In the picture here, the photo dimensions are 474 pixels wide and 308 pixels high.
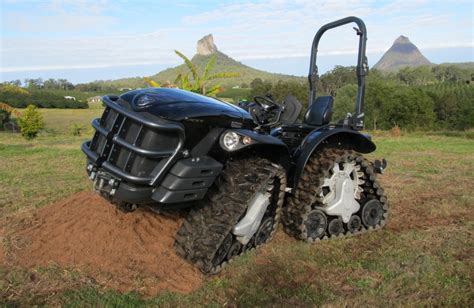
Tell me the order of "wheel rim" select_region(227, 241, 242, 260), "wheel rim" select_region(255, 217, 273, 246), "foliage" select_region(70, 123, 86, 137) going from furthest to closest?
"foliage" select_region(70, 123, 86, 137) → "wheel rim" select_region(255, 217, 273, 246) → "wheel rim" select_region(227, 241, 242, 260)

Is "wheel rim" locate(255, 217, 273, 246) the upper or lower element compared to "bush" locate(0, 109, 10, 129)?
upper

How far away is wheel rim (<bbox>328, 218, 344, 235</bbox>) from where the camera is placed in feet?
17.4

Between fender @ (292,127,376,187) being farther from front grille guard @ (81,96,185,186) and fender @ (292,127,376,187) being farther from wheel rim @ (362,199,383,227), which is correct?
front grille guard @ (81,96,185,186)

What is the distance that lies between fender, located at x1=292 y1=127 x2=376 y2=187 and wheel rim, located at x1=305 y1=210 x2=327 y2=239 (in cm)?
42

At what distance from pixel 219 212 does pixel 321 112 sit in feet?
7.12

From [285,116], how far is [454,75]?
139m

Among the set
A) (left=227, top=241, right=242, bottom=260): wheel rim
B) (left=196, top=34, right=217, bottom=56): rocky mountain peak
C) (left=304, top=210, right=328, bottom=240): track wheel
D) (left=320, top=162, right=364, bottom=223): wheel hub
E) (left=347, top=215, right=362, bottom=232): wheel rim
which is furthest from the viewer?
(left=196, top=34, right=217, bottom=56): rocky mountain peak

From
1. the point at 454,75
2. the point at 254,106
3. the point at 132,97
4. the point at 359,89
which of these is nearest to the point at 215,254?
the point at 132,97

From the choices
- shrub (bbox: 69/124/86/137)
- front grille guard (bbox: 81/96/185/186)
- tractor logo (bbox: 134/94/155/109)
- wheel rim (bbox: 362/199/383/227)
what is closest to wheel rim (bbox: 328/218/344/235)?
wheel rim (bbox: 362/199/383/227)

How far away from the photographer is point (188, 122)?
390 centimetres

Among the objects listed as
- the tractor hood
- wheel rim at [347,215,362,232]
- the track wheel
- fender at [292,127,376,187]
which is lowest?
wheel rim at [347,215,362,232]

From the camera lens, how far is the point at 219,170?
402cm

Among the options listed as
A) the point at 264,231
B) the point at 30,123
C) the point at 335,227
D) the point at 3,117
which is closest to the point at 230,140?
the point at 264,231

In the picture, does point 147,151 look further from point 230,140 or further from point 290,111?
point 290,111
